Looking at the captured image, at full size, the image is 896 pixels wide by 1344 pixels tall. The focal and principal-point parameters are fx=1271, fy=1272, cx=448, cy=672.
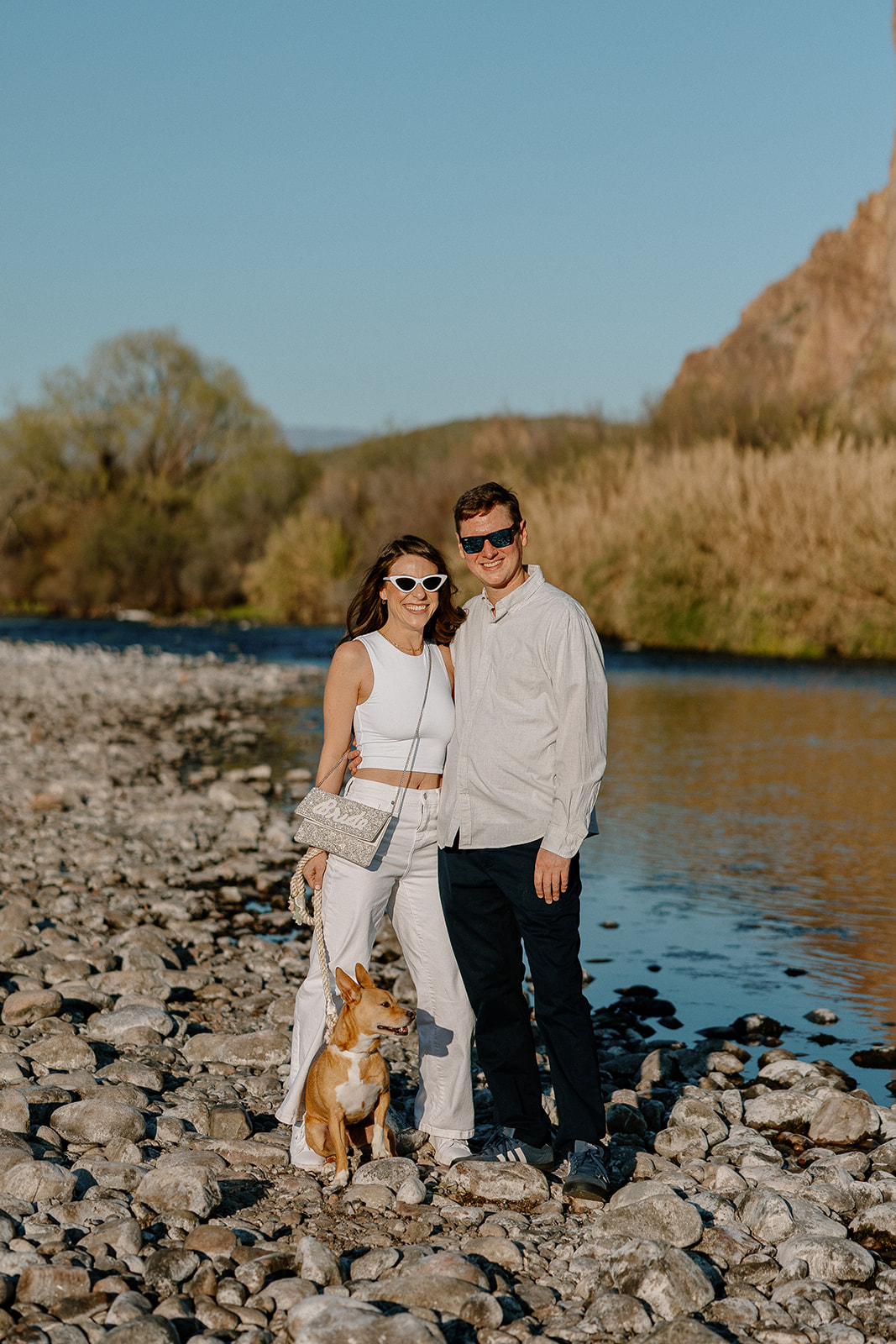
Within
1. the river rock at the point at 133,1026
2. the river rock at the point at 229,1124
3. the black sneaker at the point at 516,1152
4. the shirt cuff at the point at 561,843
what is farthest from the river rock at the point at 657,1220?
the river rock at the point at 133,1026

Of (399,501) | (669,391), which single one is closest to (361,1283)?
(669,391)

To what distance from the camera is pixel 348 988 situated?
374cm

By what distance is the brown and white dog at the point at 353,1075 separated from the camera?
12.1 feet

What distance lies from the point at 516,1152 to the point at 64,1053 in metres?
1.74

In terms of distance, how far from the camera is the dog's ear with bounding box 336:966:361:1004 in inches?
147

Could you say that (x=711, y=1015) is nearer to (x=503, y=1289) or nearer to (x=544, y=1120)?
(x=544, y=1120)

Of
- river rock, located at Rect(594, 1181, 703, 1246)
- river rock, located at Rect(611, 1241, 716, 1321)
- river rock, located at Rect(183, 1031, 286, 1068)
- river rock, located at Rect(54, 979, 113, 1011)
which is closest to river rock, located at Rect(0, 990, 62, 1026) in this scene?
river rock, located at Rect(54, 979, 113, 1011)

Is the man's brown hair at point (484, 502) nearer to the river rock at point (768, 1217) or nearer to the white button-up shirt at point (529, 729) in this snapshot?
the white button-up shirt at point (529, 729)

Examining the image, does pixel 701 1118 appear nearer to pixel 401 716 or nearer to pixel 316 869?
pixel 316 869

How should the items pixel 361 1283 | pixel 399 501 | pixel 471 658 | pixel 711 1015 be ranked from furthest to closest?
pixel 399 501 < pixel 711 1015 < pixel 471 658 < pixel 361 1283

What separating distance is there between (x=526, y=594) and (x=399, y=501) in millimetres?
33051

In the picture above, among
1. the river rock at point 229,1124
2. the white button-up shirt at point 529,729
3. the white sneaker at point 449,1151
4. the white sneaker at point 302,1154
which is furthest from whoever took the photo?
the river rock at point 229,1124

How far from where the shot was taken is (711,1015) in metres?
5.64

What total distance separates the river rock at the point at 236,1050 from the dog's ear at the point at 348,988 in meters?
1.32
